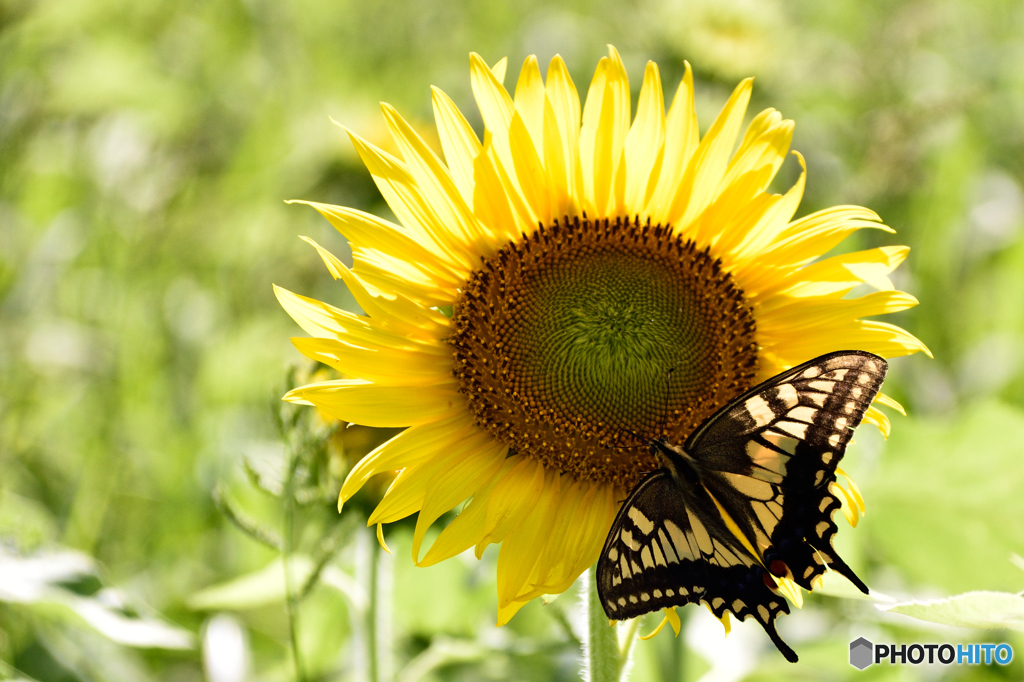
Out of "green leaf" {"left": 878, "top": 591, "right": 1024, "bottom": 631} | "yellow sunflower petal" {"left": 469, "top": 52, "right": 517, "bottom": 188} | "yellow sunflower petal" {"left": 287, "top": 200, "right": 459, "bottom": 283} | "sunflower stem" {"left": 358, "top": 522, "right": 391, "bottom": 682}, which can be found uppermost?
"yellow sunflower petal" {"left": 469, "top": 52, "right": 517, "bottom": 188}

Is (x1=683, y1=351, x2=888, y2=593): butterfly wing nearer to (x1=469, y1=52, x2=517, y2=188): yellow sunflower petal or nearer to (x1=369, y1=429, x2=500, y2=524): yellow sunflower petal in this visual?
(x1=369, y1=429, x2=500, y2=524): yellow sunflower petal

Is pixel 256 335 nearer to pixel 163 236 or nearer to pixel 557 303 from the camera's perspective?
pixel 163 236

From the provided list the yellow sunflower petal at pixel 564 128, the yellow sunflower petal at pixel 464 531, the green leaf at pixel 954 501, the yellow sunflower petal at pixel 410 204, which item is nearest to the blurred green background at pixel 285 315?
the green leaf at pixel 954 501

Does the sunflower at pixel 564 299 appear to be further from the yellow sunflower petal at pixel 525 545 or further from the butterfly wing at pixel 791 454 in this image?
the butterfly wing at pixel 791 454

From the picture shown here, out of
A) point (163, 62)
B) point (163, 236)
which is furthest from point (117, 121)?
point (163, 62)

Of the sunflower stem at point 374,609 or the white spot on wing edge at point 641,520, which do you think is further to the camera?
the sunflower stem at point 374,609

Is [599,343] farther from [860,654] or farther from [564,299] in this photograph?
[860,654]

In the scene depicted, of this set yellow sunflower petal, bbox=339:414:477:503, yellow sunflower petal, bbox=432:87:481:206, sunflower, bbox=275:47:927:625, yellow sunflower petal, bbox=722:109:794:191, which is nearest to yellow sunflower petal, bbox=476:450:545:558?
sunflower, bbox=275:47:927:625
